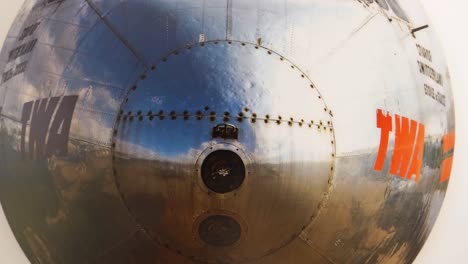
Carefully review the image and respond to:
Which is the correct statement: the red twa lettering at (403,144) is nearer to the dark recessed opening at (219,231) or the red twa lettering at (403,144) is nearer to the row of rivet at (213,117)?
the row of rivet at (213,117)

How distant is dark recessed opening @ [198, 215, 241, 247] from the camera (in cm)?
689

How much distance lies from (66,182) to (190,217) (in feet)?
3.50

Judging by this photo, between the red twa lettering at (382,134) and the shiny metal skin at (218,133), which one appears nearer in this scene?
the shiny metal skin at (218,133)

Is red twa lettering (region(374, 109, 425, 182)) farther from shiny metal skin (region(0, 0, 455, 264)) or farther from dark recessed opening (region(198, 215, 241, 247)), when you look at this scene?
dark recessed opening (region(198, 215, 241, 247))

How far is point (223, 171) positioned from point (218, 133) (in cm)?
26

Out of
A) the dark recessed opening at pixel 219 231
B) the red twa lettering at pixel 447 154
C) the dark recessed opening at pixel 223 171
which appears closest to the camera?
the dark recessed opening at pixel 223 171

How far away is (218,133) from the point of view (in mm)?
6738

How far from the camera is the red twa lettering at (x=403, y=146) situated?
24.6 feet

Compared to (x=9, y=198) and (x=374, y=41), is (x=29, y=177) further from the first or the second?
(x=374, y=41)

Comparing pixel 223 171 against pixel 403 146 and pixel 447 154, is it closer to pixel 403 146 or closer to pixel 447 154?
pixel 403 146

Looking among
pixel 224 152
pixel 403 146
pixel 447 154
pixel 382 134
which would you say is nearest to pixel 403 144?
pixel 403 146

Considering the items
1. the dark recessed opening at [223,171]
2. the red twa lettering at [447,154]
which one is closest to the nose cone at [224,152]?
the dark recessed opening at [223,171]

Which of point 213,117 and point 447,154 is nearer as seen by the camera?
point 213,117

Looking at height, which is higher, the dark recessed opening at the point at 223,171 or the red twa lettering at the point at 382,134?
the red twa lettering at the point at 382,134
